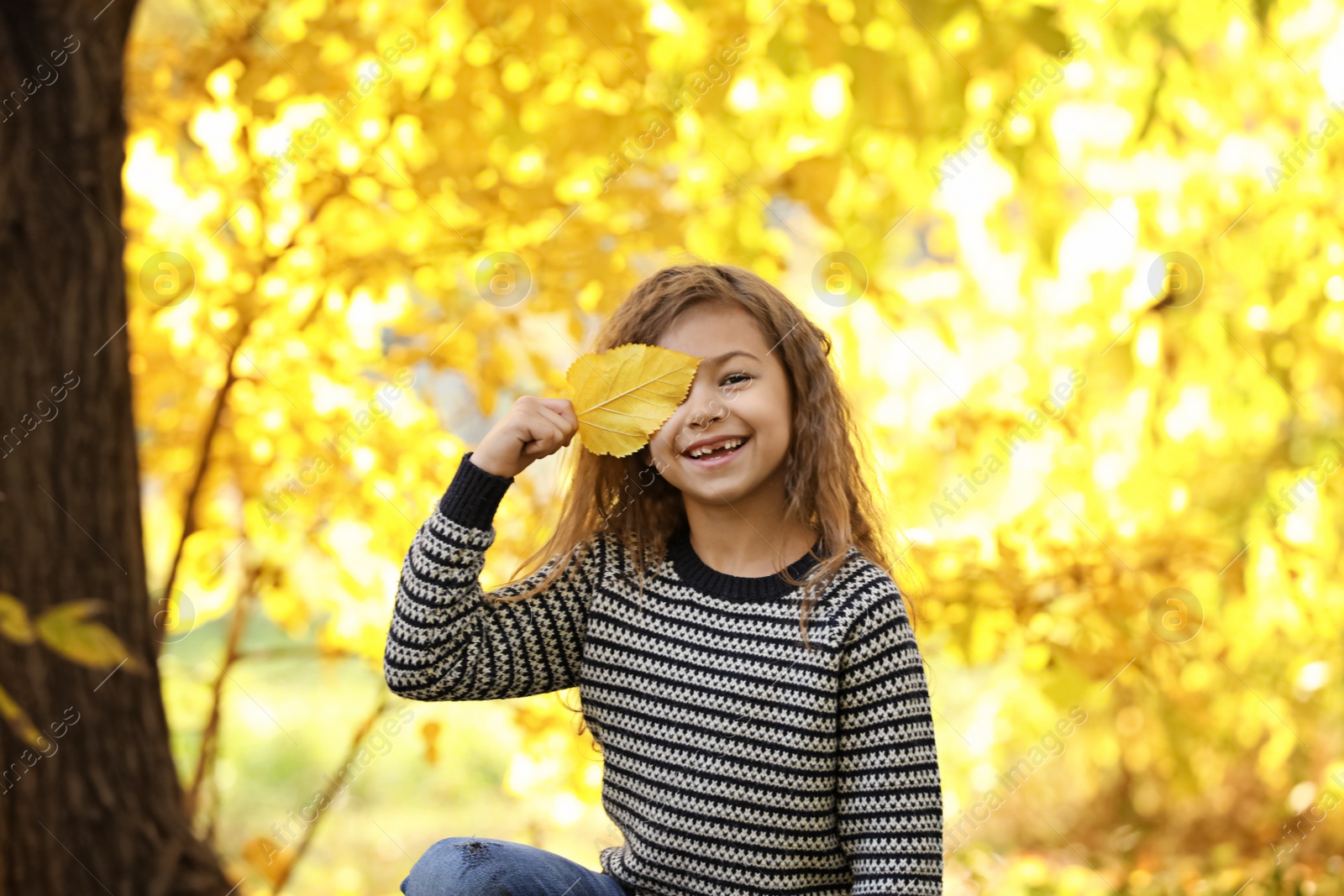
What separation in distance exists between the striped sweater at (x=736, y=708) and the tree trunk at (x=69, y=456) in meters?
1.02

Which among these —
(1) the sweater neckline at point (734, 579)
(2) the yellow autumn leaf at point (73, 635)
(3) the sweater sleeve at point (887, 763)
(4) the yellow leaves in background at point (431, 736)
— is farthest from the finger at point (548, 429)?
(4) the yellow leaves in background at point (431, 736)

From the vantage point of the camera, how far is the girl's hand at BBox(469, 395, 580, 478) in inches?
51.4

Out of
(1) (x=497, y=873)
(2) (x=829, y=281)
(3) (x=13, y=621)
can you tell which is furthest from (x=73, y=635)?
(2) (x=829, y=281)

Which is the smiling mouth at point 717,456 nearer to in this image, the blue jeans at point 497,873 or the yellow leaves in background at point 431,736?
the blue jeans at point 497,873

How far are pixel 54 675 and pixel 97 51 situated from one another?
41.9 inches

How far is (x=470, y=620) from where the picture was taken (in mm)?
1326

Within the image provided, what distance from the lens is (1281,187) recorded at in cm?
244

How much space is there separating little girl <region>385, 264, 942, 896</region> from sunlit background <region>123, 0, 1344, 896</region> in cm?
50

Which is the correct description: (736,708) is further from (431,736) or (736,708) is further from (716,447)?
(431,736)

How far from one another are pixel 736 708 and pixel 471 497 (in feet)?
1.20

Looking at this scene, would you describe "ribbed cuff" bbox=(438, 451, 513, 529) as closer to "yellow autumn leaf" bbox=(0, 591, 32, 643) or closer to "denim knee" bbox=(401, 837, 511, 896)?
"denim knee" bbox=(401, 837, 511, 896)

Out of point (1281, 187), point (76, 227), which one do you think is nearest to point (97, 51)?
point (76, 227)

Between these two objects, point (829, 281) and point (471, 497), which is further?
point (829, 281)

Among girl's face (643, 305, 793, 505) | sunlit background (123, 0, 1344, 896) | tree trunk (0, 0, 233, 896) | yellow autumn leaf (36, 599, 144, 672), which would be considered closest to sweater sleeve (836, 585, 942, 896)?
girl's face (643, 305, 793, 505)
